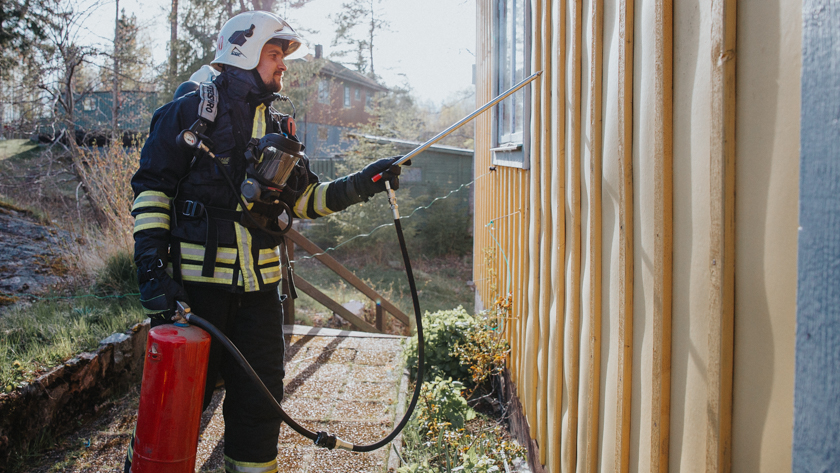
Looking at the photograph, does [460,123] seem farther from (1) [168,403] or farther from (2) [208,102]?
(1) [168,403]

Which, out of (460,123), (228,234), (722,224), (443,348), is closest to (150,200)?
(228,234)

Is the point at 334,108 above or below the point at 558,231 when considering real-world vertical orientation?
above

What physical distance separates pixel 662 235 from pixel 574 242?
0.79 m

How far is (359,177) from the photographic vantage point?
2.74 meters

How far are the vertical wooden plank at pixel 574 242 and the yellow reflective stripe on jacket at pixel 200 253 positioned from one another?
150cm

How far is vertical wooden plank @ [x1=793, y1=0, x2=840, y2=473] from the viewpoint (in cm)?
69

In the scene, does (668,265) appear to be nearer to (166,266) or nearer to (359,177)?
(359,177)

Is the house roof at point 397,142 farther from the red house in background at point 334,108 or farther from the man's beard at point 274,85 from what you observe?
the man's beard at point 274,85

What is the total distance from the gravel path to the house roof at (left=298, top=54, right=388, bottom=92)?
25.1m

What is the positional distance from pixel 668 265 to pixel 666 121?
13.4 inches

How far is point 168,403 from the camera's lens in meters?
2.11

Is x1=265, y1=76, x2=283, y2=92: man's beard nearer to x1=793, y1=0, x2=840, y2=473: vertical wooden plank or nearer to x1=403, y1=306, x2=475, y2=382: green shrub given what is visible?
x1=793, y1=0, x2=840, y2=473: vertical wooden plank

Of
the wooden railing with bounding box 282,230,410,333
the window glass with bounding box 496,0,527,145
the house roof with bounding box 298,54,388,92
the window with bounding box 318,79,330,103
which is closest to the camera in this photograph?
the window glass with bounding box 496,0,527,145

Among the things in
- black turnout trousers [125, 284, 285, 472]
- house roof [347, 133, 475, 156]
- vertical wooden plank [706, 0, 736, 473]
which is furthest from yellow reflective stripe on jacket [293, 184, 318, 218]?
house roof [347, 133, 475, 156]
